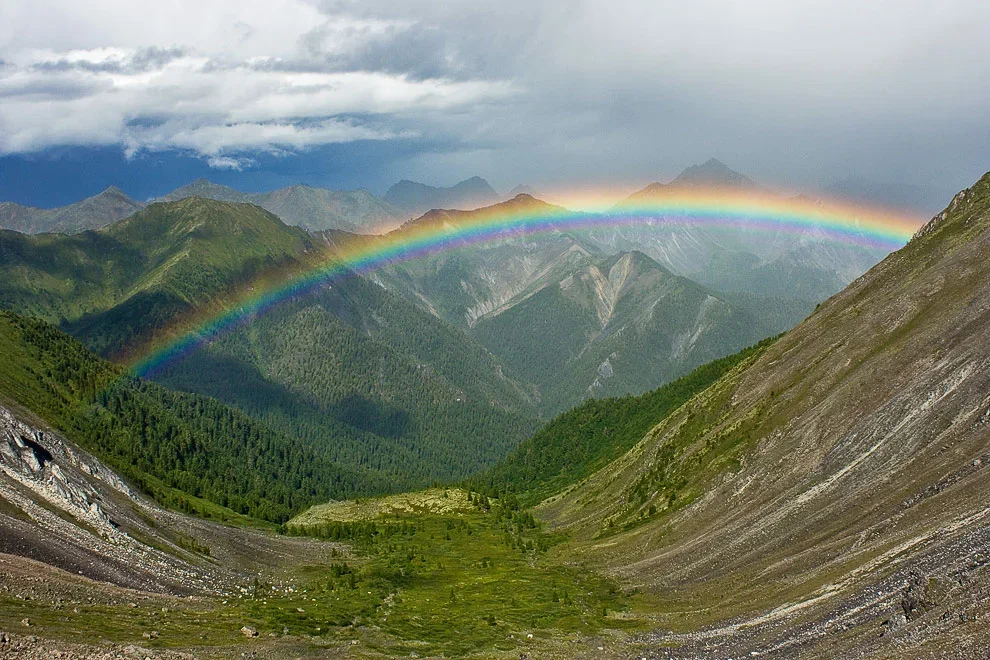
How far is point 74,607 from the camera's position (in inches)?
2153

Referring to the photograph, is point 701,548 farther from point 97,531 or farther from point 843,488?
point 97,531

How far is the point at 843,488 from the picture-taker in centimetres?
8250

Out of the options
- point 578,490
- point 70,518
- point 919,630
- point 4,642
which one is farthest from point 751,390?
point 4,642

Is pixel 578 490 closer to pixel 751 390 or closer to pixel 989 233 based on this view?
pixel 751 390

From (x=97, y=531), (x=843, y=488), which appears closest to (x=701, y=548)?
(x=843, y=488)

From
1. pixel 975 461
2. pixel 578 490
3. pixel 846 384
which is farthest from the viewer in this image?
pixel 578 490

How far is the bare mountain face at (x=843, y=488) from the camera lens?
2058 inches

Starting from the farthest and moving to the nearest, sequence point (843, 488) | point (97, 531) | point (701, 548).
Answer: point (701, 548)
point (843, 488)
point (97, 531)

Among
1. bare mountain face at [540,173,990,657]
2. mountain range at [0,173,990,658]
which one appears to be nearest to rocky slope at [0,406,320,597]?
mountain range at [0,173,990,658]

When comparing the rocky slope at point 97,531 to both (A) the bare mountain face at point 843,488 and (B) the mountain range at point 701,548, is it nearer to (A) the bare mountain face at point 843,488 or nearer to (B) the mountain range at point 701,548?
(B) the mountain range at point 701,548

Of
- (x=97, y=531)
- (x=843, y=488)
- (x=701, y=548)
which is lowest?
(x=701, y=548)

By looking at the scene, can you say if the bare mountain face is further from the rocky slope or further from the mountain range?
the rocky slope

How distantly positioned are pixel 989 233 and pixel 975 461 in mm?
66489

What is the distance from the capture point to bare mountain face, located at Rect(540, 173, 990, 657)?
52.3 m
